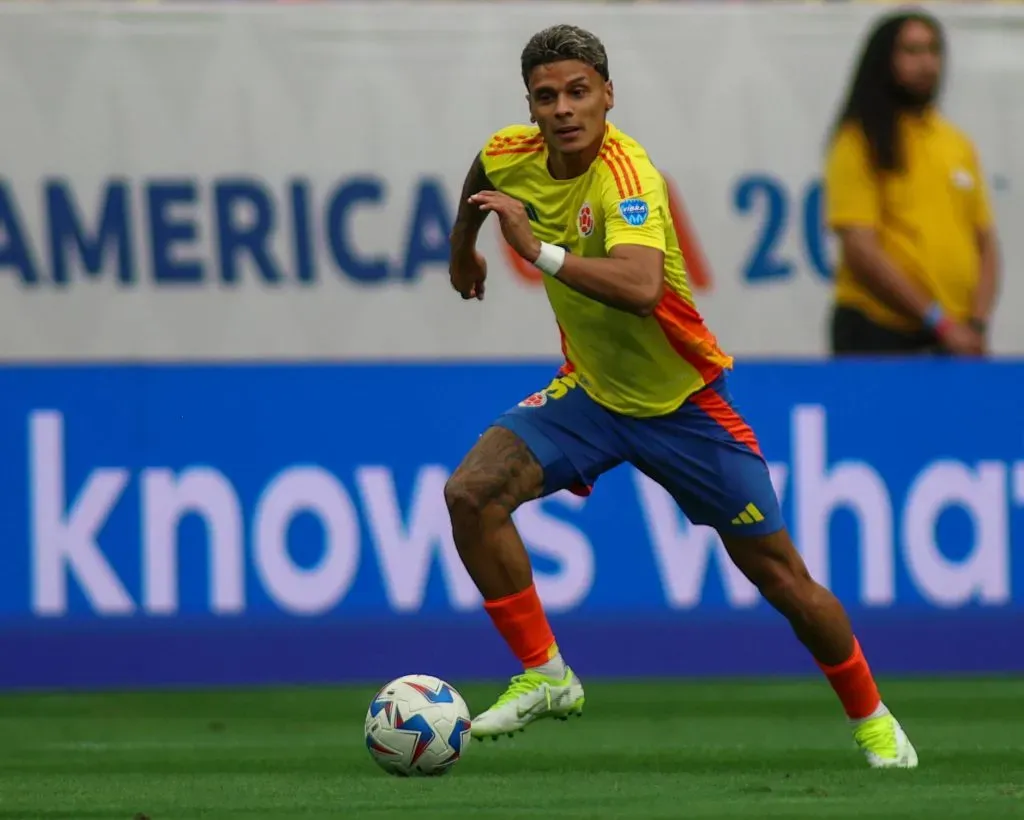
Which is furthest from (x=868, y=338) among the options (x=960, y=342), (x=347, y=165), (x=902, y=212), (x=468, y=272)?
(x=468, y=272)

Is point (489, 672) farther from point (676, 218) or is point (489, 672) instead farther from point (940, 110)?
point (940, 110)

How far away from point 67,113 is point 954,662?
5390mm

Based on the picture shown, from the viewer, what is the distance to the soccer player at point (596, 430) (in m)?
7.79

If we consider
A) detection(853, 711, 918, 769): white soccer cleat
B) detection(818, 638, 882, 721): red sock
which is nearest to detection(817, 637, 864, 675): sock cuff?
detection(818, 638, 882, 721): red sock

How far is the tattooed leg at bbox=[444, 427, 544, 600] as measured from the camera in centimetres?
792

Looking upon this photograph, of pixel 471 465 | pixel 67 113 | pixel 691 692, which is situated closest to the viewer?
pixel 471 465

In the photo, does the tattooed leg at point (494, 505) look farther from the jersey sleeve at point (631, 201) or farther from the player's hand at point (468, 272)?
the jersey sleeve at point (631, 201)

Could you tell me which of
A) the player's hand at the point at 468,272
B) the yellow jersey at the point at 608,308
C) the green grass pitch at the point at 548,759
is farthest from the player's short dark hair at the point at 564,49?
the green grass pitch at the point at 548,759

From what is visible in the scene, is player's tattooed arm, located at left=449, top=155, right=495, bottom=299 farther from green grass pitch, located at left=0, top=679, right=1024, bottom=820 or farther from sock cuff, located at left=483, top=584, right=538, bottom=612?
green grass pitch, located at left=0, top=679, right=1024, bottom=820

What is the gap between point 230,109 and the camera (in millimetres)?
13102

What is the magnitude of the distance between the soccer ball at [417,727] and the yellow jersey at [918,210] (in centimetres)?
497

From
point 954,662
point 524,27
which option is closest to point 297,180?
point 524,27

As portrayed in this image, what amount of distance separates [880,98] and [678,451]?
4.63m

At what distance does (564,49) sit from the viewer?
7.73 metres
